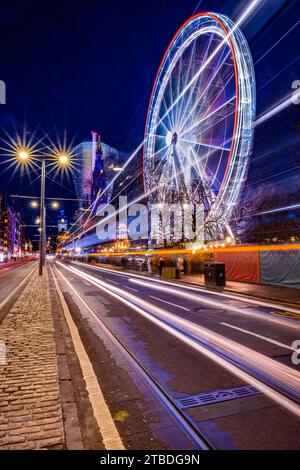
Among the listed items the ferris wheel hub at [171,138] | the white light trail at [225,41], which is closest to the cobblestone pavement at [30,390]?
the white light trail at [225,41]

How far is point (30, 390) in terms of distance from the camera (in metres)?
4.32

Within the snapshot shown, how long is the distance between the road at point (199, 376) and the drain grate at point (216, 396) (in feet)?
0.05

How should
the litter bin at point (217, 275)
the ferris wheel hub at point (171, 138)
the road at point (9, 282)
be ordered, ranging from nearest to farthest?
the road at point (9, 282) < the litter bin at point (217, 275) < the ferris wheel hub at point (171, 138)

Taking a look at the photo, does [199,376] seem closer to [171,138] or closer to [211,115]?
[211,115]

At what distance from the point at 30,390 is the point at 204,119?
2475cm

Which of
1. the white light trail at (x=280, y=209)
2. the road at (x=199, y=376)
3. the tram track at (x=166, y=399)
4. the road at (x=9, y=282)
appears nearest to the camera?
the tram track at (x=166, y=399)

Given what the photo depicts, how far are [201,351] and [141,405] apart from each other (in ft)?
8.30

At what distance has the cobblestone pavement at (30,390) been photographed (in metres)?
3.25

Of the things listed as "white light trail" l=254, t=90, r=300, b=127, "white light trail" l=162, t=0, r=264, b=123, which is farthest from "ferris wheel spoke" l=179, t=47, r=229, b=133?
"white light trail" l=254, t=90, r=300, b=127

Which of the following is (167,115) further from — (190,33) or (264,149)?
(264,149)

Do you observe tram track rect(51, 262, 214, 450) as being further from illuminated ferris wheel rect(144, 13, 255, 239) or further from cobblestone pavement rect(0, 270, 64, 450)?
illuminated ferris wheel rect(144, 13, 255, 239)

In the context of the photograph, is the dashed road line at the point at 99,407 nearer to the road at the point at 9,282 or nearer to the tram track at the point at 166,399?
the tram track at the point at 166,399

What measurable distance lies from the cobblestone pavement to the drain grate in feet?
5.41

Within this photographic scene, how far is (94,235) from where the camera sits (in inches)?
4011
